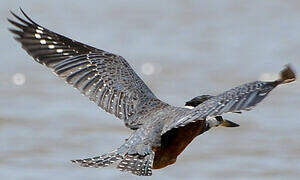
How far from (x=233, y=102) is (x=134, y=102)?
4.21ft

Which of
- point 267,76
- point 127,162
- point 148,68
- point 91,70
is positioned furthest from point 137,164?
point 148,68

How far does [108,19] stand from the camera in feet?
49.6

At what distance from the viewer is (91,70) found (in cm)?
920

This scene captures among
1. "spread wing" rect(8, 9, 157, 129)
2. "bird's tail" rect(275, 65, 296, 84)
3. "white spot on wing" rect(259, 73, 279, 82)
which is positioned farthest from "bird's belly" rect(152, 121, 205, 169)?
"white spot on wing" rect(259, 73, 279, 82)

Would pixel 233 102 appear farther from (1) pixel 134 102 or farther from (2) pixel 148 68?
(2) pixel 148 68

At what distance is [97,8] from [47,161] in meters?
5.09

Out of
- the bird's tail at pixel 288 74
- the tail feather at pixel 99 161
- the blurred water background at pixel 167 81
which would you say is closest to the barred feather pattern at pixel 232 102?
the bird's tail at pixel 288 74

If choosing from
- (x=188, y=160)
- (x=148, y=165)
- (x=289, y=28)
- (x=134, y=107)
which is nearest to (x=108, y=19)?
(x=289, y=28)

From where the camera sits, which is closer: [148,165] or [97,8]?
[148,165]

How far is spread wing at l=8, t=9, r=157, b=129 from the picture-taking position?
8.99m

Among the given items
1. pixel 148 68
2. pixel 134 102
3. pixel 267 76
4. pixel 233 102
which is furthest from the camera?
pixel 148 68

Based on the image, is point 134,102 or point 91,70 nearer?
point 134,102

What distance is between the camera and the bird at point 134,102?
792 centimetres

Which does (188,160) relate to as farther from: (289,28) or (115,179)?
(289,28)
